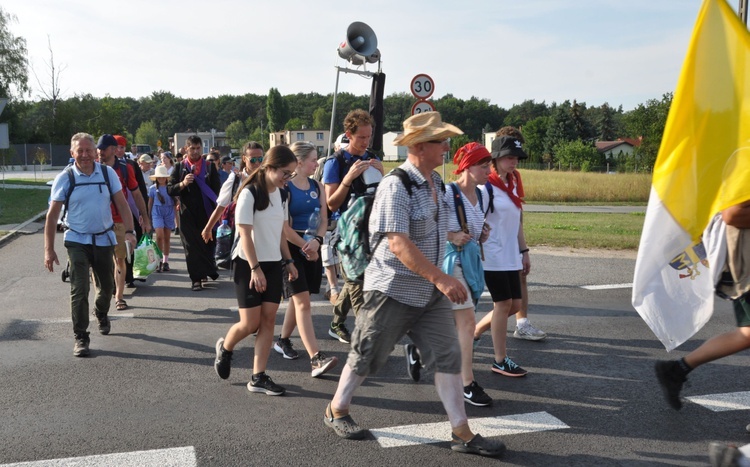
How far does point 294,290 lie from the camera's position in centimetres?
546

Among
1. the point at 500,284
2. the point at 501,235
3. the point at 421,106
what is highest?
the point at 421,106

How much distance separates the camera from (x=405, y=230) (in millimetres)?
3771

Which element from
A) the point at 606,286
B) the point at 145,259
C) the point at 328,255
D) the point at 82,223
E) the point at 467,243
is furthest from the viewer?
the point at 606,286

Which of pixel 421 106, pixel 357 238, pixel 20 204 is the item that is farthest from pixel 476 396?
pixel 20 204

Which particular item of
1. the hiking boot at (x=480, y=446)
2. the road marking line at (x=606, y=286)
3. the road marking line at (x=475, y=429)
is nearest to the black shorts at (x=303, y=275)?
the road marking line at (x=475, y=429)

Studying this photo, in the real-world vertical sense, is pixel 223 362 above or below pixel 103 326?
above

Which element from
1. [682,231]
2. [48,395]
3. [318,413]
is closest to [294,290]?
[318,413]

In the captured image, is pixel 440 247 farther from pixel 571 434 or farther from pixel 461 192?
pixel 571 434

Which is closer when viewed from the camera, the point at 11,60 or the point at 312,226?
the point at 312,226

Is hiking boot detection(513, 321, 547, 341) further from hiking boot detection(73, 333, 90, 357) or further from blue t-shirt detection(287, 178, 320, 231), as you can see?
hiking boot detection(73, 333, 90, 357)

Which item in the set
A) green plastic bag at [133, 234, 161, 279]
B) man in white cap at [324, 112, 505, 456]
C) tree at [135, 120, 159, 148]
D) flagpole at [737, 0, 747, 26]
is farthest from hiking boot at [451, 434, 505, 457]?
tree at [135, 120, 159, 148]

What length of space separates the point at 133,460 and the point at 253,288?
1.46m

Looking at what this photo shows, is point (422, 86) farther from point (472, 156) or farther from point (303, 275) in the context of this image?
point (472, 156)

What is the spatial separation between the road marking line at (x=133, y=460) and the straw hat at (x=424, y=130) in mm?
2172
